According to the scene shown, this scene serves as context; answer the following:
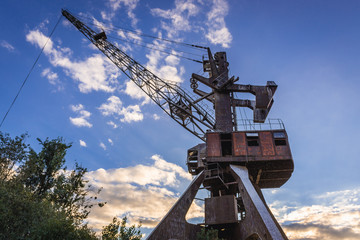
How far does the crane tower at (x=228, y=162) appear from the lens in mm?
16391

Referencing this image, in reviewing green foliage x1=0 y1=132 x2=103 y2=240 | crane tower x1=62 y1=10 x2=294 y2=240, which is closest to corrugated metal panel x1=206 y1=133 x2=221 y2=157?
crane tower x1=62 y1=10 x2=294 y2=240

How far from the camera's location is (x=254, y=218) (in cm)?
1478

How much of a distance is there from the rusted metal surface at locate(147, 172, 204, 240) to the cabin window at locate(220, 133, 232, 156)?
12.8ft

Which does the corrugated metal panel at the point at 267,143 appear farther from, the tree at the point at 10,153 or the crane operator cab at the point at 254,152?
the tree at the point at 10,153

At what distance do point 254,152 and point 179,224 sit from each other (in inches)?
285

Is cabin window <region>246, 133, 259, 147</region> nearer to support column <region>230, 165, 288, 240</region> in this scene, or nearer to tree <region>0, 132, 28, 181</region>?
support column <region>230, 165, 288, 240</region>

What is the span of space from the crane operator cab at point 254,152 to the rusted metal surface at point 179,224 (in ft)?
7.29

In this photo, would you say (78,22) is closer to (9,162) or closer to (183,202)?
(9,162)

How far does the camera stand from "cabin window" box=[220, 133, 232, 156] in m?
20.8

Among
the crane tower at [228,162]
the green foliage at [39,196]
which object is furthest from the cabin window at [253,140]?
the green foliage at [39,196]

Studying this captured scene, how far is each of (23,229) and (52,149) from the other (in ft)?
19.3

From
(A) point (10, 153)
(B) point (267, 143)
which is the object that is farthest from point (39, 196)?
(B) point (267, 143)

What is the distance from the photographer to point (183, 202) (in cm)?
1828

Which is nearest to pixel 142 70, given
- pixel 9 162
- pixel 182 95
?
pixel 182 95
